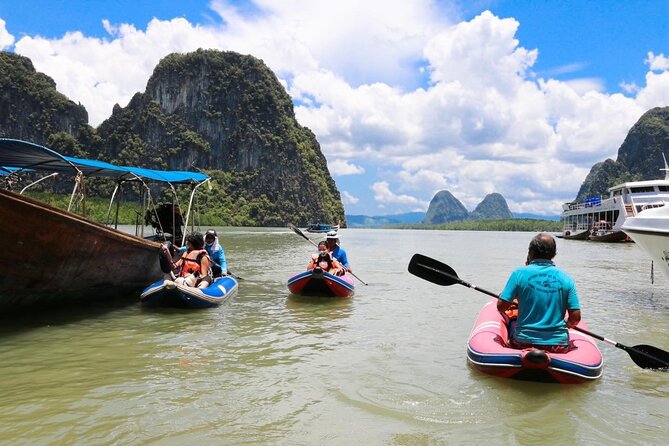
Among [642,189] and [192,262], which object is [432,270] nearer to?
[192,262]

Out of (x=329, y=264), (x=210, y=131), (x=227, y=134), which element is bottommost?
(x=329, y=264)

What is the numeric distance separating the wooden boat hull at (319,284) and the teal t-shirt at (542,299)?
6452mm

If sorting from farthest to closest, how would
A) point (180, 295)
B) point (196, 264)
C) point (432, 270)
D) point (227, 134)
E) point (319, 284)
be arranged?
point (227, 134)
point (319, 284)
point (196, 264)
point (180, 295)
point (432, 270)

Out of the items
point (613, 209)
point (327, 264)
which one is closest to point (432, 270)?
point (327, 264)

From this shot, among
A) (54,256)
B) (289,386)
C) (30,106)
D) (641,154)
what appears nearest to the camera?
(289,386)

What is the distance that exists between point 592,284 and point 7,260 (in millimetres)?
15782

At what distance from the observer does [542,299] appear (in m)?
4.93

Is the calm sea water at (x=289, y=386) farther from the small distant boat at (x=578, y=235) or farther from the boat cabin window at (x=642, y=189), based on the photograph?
the small distant boat at (x=578, y=235)

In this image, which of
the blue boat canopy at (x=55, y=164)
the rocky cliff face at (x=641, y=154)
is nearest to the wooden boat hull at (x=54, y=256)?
the blue boat canopy at (x=55, y=164)

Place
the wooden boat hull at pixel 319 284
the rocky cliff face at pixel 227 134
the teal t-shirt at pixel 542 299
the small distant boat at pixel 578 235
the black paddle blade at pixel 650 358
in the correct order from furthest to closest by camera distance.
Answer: the rocky cliff face at pixel 227 134 → the small distant boat at pixel 578 235 → the wooden boat hull at pixel 319 284 → the black paddle blade at pixel 650 358 → the teal t-shirt at pixel 542 299

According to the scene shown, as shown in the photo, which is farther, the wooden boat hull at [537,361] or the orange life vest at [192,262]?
the orange life vest at [192,262]

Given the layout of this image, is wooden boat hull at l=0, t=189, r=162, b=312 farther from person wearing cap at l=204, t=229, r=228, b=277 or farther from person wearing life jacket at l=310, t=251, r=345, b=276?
person wearing life jacket at l=310, t=251, r=345, b=276

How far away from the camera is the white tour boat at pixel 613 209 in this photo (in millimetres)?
37706

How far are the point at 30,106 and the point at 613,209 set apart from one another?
15686 cm
